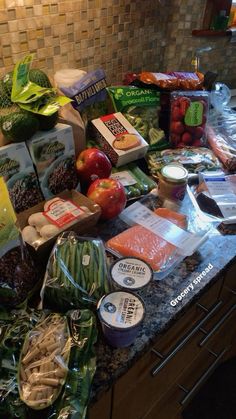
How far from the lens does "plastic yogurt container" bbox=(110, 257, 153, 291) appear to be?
0.77 metres

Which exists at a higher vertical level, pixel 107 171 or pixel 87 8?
pixel 87 8

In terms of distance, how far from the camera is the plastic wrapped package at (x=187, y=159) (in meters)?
1.23

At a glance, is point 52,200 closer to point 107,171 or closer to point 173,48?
point 107,171

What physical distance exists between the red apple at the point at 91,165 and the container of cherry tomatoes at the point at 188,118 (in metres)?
0.38

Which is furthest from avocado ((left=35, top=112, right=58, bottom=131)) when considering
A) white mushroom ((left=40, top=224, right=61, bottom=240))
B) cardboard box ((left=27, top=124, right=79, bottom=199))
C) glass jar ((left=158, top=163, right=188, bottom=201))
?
glass jar ((left=158, top=163, right=188, bottom=201))

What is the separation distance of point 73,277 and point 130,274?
0.41ft

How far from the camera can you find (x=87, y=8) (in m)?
1.16

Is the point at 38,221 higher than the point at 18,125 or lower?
lower

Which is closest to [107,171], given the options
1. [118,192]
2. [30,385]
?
[118,192]

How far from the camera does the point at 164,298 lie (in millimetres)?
837

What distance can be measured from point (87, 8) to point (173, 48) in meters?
0.49

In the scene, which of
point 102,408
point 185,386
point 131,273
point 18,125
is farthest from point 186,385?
point 18,125

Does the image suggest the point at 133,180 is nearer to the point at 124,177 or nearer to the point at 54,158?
the point at 124,177

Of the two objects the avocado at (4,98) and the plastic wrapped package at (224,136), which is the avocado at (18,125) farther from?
the plastic wrapped package at (224,136)
